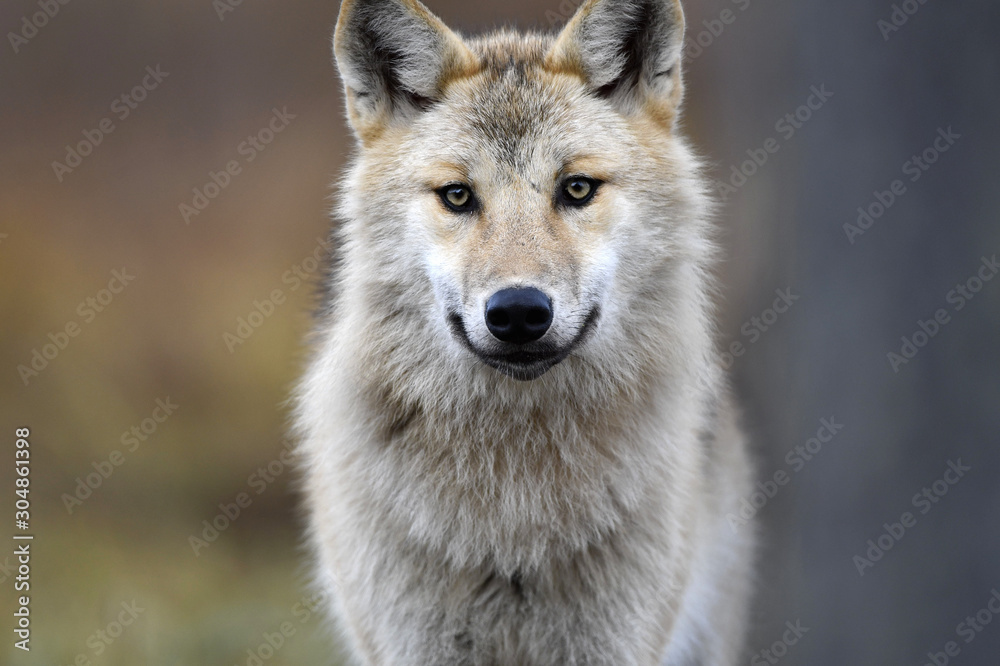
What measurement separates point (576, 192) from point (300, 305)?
4510 millimetres

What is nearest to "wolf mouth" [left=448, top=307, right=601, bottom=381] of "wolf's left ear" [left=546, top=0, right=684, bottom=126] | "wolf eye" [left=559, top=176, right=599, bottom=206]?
"wolf eye" [left=559, top=176, right=599, bottom=206]

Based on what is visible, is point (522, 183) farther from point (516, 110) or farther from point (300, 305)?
point (300, 305)

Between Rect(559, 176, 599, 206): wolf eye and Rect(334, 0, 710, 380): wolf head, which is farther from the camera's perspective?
Rect(559, 176, 599, 206): wolf eye

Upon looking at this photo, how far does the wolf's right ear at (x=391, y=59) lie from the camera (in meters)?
3.47

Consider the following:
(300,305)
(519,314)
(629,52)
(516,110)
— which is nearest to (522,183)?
(516,110)

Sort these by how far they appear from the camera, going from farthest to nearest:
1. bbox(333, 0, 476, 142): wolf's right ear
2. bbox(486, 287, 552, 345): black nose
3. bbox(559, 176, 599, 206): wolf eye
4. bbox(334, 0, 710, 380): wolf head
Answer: bbox(333, 0, 476, 142): wolf's right ear
bbox(559, 176, 599, 206): wolf eye
bbox(334, 0, 710, 380): wolf head
bbox(486, 287, 552, 345): black nose

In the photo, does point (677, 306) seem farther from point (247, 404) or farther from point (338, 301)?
point (247, 404)

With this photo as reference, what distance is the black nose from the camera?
2.89 metres

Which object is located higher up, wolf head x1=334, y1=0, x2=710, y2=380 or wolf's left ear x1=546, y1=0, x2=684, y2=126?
wolf's left ear x1=546, y1=0, x2=684, y2=126

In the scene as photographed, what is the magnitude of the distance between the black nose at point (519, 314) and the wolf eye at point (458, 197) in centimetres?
55

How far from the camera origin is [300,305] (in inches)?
292

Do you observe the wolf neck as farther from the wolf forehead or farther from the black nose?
the wolf forehead

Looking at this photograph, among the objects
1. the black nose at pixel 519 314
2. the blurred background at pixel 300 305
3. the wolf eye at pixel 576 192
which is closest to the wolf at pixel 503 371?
the wolf eye at pixel 576 192

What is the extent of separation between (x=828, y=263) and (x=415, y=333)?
5.12 ft
